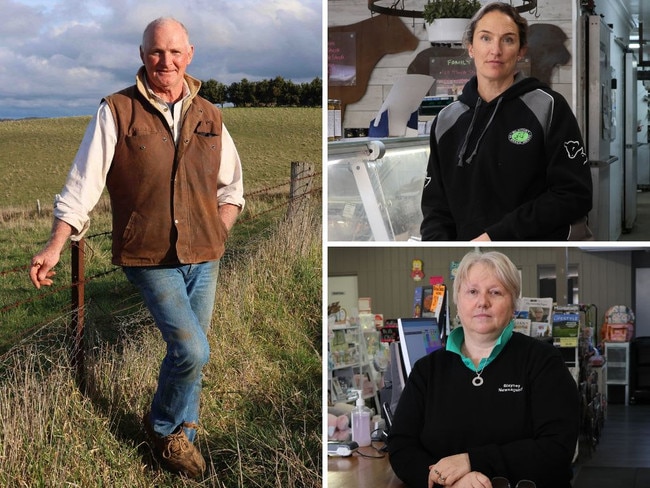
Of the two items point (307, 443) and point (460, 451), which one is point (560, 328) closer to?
point (460, 451)

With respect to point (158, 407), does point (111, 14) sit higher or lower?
higher

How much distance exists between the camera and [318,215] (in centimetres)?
360

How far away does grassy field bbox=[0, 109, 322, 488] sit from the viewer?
321 centimetres

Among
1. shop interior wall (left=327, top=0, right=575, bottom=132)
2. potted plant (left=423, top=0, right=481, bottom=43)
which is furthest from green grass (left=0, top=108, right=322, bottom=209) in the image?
shop interior wall (left=327, top=0, right=575, bottom=132)

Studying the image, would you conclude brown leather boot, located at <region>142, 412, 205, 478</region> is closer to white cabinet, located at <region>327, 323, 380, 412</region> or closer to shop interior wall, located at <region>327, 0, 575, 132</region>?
white cabinet, located at <region>327, 323, 380, 412</region>

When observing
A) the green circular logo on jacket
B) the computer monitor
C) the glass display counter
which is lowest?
the computer monitor

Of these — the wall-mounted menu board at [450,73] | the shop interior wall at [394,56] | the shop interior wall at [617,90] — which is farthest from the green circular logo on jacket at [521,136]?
the shop interior wall at [617,90]

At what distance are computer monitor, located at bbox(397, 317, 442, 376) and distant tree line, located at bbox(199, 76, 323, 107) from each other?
940mm

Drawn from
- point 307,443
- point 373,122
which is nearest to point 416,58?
point 373,122

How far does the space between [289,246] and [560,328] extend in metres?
1.04

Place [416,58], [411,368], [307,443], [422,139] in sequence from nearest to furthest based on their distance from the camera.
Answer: [411,368]
[422,139]
[307,443]
[416,58]

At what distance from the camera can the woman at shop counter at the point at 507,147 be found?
9.16 ft

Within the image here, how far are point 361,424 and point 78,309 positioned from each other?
3.44ft

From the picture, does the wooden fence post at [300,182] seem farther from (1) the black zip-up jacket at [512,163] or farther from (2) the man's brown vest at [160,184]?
(1) the black zip-up jacket at [512,163]
